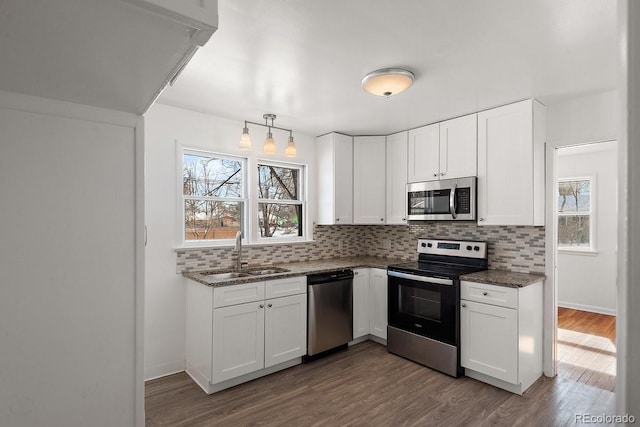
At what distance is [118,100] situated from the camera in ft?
2.78

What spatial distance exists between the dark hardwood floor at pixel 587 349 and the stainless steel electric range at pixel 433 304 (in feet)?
3.48

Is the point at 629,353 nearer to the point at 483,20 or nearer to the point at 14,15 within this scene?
the point at 14,15

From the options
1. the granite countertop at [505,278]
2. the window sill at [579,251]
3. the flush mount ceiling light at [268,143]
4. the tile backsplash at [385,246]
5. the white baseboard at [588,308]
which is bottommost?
the white baseboard at [588,308]

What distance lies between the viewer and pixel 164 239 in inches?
122

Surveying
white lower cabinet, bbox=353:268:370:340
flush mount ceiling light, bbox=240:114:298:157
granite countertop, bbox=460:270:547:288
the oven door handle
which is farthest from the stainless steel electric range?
flush mount ceiling light, bbox=240:114:298:157

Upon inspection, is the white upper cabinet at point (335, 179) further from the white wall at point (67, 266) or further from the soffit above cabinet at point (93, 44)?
the soffit above cabinet at point (93, 44)

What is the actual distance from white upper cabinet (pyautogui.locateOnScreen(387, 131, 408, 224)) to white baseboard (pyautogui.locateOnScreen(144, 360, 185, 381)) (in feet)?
8.77

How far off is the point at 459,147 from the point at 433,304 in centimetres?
156

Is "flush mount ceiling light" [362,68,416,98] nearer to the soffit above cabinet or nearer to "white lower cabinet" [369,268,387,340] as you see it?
the soffit above cabinet

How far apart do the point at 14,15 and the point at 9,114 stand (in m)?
0.36

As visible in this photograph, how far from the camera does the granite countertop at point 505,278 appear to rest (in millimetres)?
2736

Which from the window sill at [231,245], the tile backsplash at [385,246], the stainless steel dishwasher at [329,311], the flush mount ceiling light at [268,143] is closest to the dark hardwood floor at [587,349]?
the tile backsplash at [385,246]

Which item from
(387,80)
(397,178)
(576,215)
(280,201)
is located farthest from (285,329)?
(576,215)

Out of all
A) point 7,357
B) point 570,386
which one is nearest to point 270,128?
point 7,357
